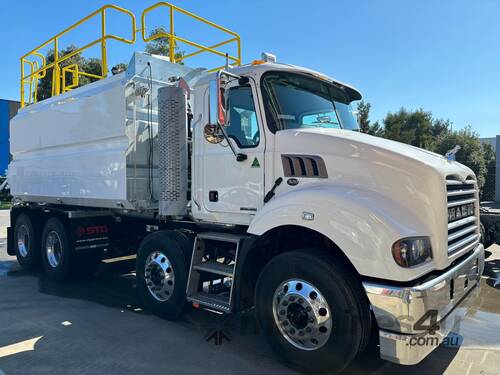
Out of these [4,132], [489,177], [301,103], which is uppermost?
[4,132]

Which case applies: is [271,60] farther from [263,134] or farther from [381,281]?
[381,281]

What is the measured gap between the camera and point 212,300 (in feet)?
15.3

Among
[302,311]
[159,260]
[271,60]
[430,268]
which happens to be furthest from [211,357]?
[271,60]

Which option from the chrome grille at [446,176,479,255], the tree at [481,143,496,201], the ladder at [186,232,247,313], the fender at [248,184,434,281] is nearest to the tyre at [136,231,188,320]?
the ladder at [186,232,247,313]

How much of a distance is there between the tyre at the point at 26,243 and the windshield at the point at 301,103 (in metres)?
5.87

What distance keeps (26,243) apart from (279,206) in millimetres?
6435

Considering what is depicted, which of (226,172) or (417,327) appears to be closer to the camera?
(417,327)

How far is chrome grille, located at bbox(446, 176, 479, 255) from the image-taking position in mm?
3639

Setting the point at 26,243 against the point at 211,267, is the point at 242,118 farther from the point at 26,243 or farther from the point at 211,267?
the point at 26,243

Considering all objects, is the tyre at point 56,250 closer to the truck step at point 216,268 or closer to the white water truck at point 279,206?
the white water truck at point 279,206

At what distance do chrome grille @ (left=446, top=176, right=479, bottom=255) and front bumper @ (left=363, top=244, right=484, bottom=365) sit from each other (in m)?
0.37

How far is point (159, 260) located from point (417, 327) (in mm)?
3178

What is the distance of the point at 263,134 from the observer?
169 inches

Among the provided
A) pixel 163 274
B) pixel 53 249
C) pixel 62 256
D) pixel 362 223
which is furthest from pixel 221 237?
pixel 53 249
